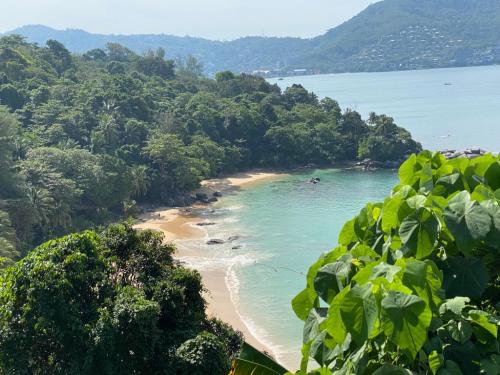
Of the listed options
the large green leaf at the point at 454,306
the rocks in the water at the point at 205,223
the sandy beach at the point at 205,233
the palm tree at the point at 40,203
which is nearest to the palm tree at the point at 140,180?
the sandy beach at the point at 205,233

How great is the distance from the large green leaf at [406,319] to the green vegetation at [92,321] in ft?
24.8

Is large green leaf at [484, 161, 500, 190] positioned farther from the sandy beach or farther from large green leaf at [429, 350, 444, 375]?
the sandy beach

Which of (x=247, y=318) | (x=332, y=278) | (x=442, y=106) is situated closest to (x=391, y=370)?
(x=332, y=278)

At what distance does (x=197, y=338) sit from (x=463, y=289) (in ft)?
24.5

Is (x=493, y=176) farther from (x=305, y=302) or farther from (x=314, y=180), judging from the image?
(x=314, y=180)

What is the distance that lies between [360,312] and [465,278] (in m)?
0.79

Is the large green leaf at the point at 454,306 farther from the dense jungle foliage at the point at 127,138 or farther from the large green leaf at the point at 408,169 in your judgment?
the dense jungle foliage at the point at 127,138

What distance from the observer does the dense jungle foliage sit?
2866cm

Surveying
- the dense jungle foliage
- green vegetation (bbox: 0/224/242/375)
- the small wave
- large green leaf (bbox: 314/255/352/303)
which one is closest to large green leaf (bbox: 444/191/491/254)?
large green leaf (bbox: 314/255/352/303)

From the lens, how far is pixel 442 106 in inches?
3506

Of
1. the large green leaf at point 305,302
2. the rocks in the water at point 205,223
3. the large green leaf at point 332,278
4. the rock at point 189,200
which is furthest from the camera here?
the rock at point 189,200

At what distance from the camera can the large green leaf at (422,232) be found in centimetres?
290

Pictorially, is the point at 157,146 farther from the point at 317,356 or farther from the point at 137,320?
the point at 317,356

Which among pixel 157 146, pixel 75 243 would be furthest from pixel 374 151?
pixel 75 243
